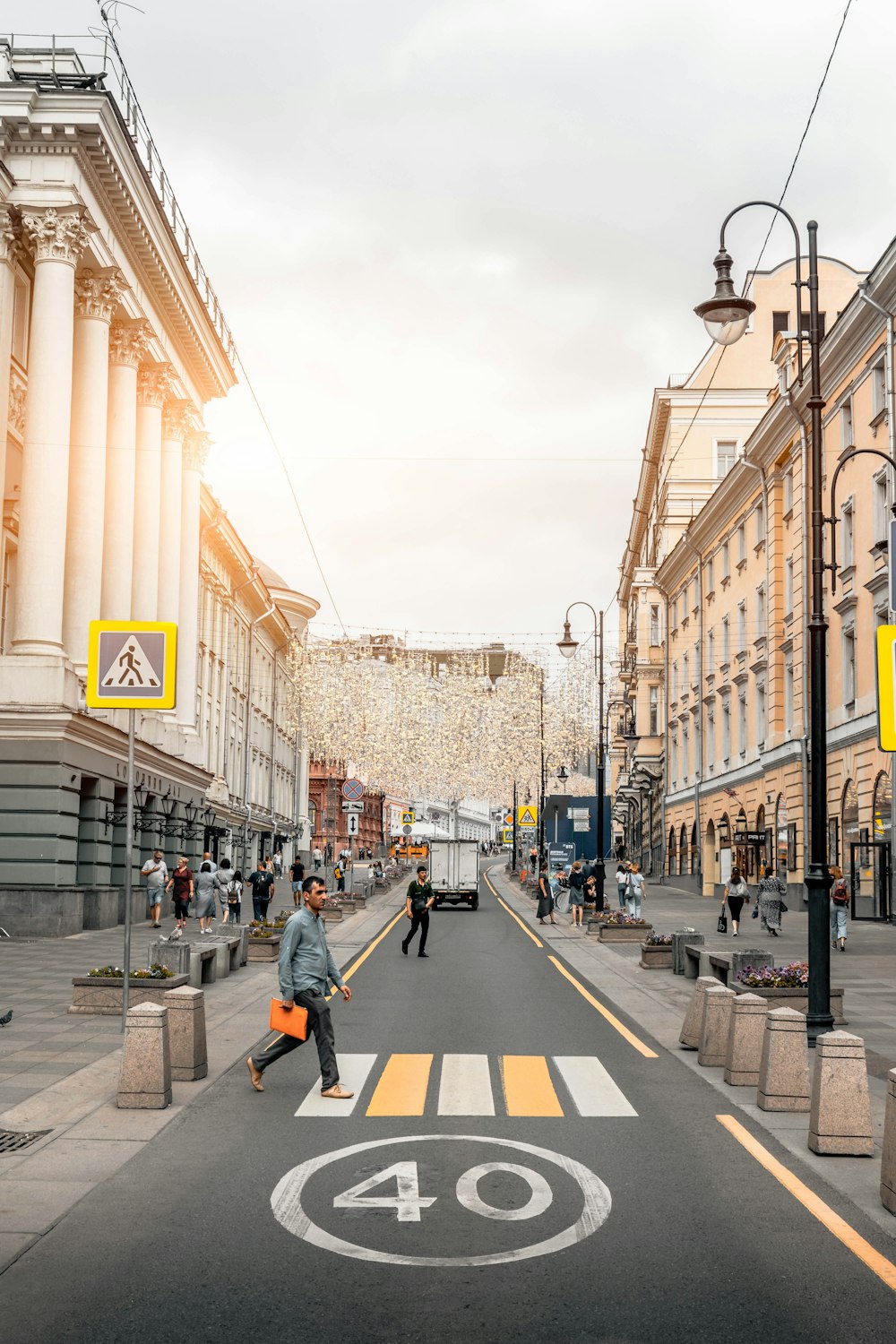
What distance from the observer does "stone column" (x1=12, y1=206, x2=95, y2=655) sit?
93.2ft

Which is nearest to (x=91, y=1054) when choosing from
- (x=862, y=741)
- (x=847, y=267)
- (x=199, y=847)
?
(x=862, y=741)

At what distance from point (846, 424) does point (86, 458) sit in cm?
2055

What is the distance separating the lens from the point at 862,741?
35.4 metres

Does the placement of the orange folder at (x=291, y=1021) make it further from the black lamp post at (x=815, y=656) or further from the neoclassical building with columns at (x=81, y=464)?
the neoclassical building with columns at (x=81, y=464)

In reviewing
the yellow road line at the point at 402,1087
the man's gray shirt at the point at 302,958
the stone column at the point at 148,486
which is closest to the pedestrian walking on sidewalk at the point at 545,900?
the stone column at the point at 148,486

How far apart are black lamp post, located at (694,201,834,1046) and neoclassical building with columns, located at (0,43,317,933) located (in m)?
17.3

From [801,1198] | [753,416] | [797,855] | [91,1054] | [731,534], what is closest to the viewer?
[801,1198]

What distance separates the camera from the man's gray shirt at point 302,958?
10.8 m

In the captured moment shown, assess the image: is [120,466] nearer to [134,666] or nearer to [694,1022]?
[134,666]

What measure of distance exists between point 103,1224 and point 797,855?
37.6 m

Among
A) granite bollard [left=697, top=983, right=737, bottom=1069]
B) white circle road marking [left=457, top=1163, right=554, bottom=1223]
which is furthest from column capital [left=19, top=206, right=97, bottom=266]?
white circle road marking [left=457, top=1163, right=554, bottom=1223]

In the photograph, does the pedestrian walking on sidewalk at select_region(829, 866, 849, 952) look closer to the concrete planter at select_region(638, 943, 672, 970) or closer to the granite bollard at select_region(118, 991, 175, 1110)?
the concrete planter at select_region(638, 943, 672, 970)

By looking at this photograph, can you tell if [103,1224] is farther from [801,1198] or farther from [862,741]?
[862,741]

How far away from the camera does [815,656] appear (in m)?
14.1
